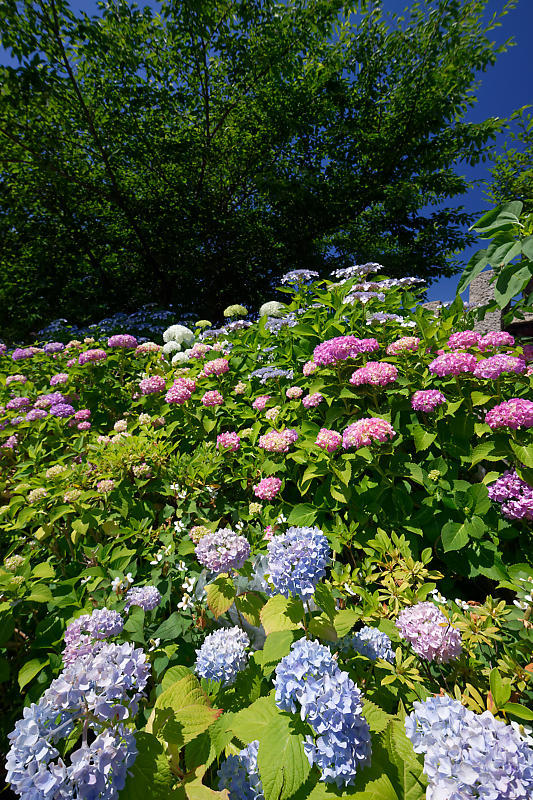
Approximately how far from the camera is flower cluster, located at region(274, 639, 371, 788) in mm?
760

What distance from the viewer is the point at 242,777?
993 mm

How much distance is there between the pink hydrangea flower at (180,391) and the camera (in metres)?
2.58

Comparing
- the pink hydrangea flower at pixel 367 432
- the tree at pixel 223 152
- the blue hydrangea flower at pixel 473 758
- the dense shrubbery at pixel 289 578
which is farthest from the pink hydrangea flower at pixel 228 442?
the tree at pixel 223 152

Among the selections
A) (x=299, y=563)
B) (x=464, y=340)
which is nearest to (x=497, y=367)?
(x=464, y=340)

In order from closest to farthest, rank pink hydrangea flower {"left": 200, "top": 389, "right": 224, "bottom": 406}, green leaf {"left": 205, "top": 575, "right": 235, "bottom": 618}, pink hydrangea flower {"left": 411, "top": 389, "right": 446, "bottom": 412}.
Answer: green leaf {"left": 205, "top": 575, "right": 235, "bottom": 618} → pink hydrangea flower {"left": 411, "top": 389, "right": 446, "bottom": 412} → pink hydrangea flower {"left": 200, "top": 389, "right": 224, "bottom": 406}

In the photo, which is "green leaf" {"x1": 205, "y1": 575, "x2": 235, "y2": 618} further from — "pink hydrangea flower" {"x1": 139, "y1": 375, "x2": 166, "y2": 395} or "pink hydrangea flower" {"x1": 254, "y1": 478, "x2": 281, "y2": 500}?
"pink hydrangea flower" {"x1": 139, "y1": 375, "x2": 166, "y2": 395}

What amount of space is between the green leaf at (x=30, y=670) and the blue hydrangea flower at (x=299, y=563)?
106 centimetres

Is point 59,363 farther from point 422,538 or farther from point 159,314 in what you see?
point 422,538

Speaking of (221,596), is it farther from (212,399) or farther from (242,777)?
(212,399)

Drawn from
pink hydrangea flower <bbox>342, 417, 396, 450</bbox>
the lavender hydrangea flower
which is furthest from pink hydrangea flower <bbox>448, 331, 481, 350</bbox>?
the lavender hydrangea flower

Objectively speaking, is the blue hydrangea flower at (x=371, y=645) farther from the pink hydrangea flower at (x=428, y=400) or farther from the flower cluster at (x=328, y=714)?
the pink hydrangea flower at (x=428, y=400)

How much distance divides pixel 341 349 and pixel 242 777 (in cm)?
180

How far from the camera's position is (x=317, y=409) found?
242cm

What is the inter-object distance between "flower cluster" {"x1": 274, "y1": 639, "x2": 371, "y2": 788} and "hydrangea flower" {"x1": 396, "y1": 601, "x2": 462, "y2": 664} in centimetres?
40
